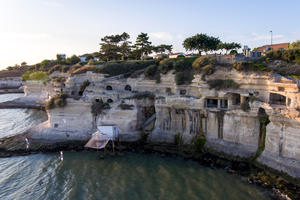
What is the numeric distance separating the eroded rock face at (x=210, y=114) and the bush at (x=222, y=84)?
0.44 metres

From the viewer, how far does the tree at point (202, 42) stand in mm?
39969

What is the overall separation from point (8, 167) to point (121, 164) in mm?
13287

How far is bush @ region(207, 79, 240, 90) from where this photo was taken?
931 inches

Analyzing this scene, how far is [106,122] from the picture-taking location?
2850cm

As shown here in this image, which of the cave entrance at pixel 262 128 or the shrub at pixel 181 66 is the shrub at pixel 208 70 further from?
the cave entrance at pixel 262 128

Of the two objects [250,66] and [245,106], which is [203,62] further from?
[245,106]

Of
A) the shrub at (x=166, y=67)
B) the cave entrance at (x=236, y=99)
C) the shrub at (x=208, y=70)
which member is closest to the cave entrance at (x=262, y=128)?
the cave entrance at (x=236, y=99)

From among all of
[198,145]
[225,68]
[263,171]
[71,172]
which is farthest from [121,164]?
[225,68]

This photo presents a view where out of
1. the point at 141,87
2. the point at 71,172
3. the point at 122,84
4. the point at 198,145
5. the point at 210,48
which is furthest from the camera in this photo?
the point at 210,48

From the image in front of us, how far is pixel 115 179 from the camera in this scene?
776 inches

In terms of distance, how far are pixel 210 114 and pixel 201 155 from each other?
208 inches

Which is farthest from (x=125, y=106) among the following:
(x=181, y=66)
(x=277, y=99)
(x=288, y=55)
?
(x=288, y=55)

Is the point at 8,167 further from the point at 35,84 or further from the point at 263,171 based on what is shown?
the point at 35,84

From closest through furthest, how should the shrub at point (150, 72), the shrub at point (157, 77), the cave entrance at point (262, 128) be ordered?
the cave entrance at point (262, 128), the shrub at point (157, 77), the shrub at point (150, 72)
